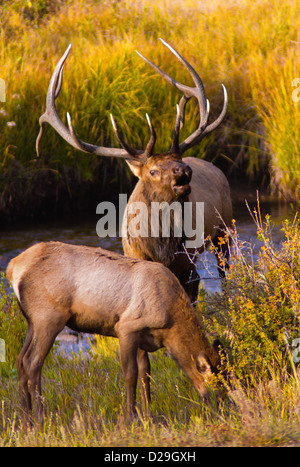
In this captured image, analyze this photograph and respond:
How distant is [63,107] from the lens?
36.4 feet

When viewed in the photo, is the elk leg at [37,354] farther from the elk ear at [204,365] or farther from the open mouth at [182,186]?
the open mouth at [182,186]

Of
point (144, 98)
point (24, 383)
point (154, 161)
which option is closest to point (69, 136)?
point (154, 161)

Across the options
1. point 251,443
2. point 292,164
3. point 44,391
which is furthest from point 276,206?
point 251,443

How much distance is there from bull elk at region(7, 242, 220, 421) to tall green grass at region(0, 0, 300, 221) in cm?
595

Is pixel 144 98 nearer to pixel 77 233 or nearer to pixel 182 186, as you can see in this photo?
pixel 77 233

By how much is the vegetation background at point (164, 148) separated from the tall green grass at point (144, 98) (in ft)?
0.09

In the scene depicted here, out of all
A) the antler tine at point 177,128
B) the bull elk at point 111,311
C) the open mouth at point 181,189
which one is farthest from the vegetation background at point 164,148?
the antler tine at point 177,128

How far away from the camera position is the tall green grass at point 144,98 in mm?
10727

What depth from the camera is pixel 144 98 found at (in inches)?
454

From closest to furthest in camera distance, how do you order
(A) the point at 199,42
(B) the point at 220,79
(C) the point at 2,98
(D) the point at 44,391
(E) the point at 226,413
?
(E) the point at 226,413 < (D) the point at 44,391 < (C) the point at 2,98 < (B) the point at 220,79 < (A) the point at 199,42

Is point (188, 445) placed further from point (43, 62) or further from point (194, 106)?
point (43, 62)

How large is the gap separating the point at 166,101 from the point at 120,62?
1008 mm

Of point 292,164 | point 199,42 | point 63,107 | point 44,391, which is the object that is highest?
point 199,42

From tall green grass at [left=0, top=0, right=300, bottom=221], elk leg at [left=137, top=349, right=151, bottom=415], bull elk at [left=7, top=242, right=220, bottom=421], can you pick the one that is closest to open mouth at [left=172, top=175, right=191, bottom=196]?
bull elk at [left=7, top=242, right=220, bottom=421]
